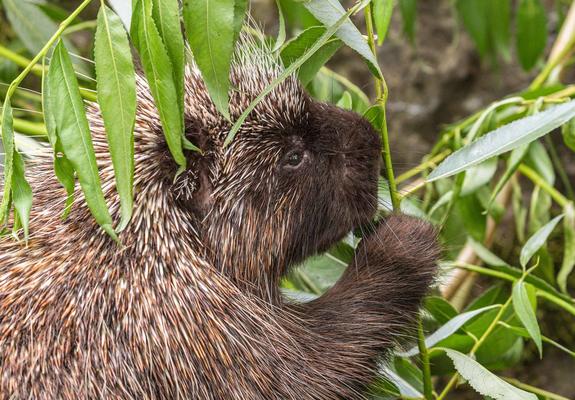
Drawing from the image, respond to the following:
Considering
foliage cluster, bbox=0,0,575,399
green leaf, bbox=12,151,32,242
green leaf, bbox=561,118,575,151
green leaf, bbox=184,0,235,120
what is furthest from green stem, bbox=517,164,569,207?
green leaf, bbox=12,151,32,242

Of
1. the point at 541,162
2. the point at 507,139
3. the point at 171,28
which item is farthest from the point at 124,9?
the point at 541,162

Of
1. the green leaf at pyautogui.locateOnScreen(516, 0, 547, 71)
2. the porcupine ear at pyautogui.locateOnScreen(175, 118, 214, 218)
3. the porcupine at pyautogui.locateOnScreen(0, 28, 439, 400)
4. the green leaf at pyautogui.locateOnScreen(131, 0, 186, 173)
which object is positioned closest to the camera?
the green leaf at pyautogui.locateOnScreen(131, 0, 186, 173)

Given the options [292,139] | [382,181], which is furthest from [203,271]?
[382,181]

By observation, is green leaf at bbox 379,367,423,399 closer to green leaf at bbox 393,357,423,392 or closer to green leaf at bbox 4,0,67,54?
green leaf at bbox 393,357,423,392

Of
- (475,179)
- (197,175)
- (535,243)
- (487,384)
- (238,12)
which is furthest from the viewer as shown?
(475,179)

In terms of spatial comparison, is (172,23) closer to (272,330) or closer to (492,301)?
(272,330)

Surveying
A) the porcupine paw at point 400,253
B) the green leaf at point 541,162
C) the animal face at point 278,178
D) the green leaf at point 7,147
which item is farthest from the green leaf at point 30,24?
the green leaf at point 541,162

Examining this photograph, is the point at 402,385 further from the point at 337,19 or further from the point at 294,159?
the point at 337,19
